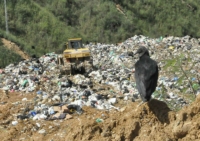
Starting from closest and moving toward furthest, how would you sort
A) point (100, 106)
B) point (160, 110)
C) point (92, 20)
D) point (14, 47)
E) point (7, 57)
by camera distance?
point (160, 110) → point (100, 106) → point (7, 57) → point (14, 47) → point (92, 20)

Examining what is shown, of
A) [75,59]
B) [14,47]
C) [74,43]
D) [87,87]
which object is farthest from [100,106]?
[14,47]

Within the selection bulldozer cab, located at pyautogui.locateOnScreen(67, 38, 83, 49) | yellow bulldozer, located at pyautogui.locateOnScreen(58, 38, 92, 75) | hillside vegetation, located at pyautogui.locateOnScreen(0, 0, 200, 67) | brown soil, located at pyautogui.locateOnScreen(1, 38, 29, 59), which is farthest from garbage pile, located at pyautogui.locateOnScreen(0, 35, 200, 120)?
hillside vegetation, located at pyautogui.locateOnScreen(0, 0, 200, 67)

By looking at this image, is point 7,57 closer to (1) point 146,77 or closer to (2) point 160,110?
(1) point 146,77

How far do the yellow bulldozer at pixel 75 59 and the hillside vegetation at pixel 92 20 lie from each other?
8.63 metres

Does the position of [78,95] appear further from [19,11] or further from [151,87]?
[19,11]

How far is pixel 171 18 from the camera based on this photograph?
37.1 m

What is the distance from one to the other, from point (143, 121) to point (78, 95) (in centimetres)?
538

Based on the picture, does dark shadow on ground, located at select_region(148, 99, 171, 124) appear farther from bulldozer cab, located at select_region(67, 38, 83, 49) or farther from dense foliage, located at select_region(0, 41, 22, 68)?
dense foliage, located at select_region(0, 41, 22, 68)

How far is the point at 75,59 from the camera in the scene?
12.7 metres

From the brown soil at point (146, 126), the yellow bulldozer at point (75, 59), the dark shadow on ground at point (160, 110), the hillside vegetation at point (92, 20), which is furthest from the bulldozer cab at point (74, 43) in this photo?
the dark shadow on ground at point (160, 110)

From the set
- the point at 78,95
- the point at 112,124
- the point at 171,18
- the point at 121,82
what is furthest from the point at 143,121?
the point at 171,18

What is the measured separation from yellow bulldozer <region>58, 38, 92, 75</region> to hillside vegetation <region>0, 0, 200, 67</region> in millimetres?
8629

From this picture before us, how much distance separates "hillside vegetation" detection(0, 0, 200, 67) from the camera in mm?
25203

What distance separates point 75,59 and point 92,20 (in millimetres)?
19087
